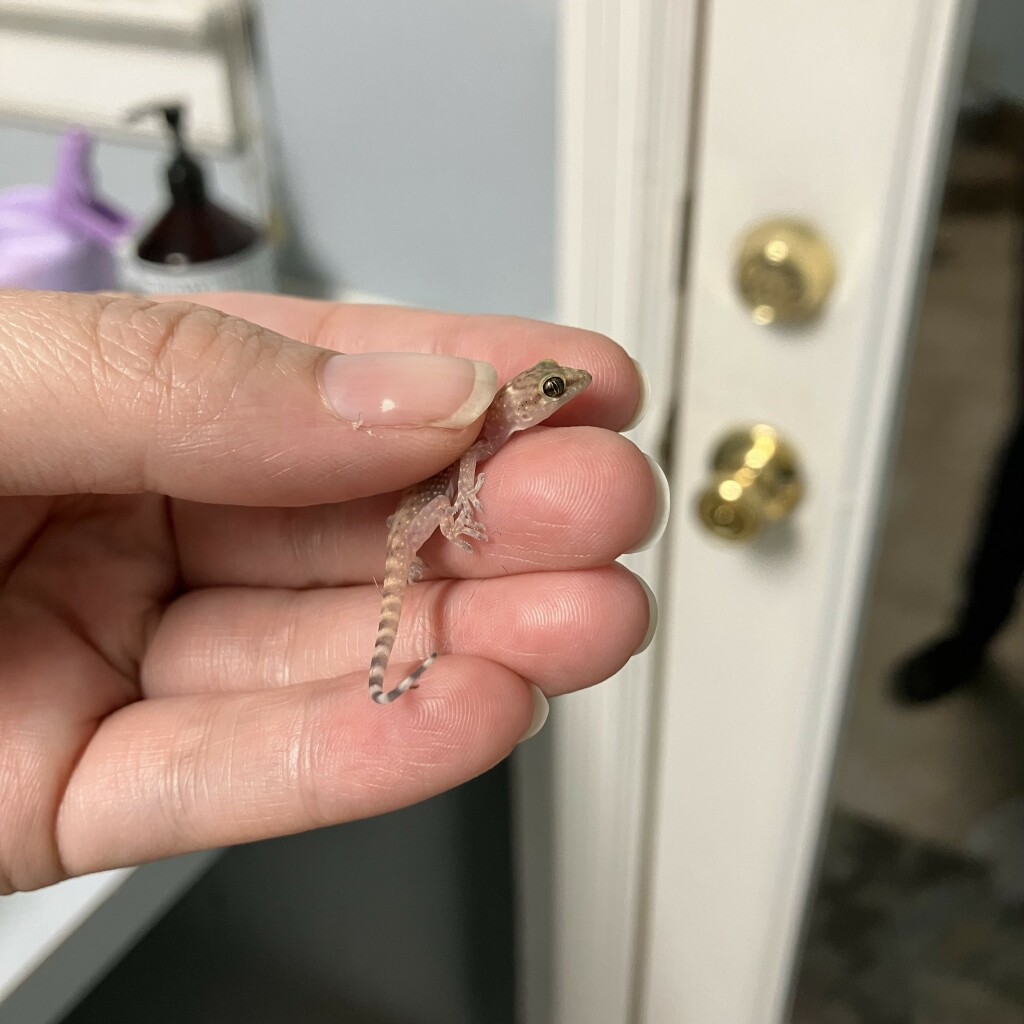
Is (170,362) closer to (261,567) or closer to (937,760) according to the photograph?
(261,567)

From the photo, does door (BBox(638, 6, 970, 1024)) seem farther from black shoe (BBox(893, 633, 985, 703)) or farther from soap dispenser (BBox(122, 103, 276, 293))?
soap dispenser (BBox(122, 103, 276, 293))

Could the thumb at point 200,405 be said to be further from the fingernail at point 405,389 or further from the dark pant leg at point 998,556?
the dark pant leg at point 998,556

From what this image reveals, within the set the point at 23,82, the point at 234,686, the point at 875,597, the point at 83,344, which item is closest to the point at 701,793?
the point at 875,597

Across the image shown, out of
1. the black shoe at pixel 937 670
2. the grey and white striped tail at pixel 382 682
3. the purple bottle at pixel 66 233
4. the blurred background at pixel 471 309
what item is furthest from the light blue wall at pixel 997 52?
the purple bottle at pixel 66 233

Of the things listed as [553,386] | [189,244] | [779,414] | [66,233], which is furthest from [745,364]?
[66,233]

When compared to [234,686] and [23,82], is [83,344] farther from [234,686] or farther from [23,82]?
[23,82]

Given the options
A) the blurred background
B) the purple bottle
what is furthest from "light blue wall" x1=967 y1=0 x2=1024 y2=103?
the purple bottle
